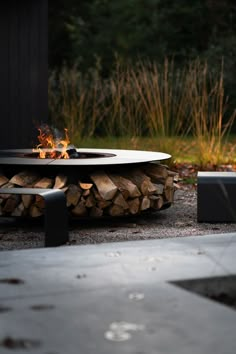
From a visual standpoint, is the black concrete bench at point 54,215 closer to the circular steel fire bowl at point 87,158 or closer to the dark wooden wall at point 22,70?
the circular steel fire bowl at point 87,158

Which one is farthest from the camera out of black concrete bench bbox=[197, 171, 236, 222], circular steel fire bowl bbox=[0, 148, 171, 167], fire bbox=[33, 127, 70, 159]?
fire bbox=[33, 127, 70, 159]

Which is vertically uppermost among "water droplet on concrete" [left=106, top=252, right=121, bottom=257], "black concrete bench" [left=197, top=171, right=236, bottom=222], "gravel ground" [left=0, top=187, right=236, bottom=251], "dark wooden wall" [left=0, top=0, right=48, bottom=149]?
"dark wooden wall" [left=0, top=0, right=48, bottom=149]

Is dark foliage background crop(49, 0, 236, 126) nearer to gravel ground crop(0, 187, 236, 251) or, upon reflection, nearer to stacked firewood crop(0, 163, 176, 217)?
gravel ground crop(0, 187, 236, 251)

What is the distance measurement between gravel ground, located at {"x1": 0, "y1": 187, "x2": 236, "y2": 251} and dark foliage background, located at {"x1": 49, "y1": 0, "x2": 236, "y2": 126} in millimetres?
9201

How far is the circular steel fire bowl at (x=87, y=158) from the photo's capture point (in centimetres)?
540

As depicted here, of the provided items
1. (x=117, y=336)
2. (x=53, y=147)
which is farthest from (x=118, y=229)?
(x=117, y=336)

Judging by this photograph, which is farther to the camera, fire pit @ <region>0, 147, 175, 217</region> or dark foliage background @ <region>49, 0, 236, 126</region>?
dark foliage background @ <region>49, 0, 236, 126</region>

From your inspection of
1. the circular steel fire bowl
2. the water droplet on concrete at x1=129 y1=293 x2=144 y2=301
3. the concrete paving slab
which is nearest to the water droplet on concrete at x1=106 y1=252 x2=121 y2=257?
the concrete paving slab

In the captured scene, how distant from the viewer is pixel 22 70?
8320mm

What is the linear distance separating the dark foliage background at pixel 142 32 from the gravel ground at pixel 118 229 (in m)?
9.20

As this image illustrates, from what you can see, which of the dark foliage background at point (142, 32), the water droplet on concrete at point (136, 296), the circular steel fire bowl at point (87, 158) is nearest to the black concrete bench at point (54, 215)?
the circular steel fire bowl at point (87, 158)

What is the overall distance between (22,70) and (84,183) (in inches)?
122

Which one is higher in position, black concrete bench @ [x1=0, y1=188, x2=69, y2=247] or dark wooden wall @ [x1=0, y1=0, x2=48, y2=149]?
dark wooden wall @ [x1=0, y1=0, x2=48, y2=149]

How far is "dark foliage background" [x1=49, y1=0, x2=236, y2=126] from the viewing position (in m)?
18.3
